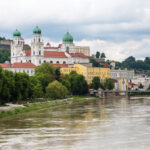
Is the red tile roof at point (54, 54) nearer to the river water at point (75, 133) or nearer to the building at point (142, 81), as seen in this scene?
the building at point (142, 81)

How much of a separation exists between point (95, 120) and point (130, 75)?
446 feet

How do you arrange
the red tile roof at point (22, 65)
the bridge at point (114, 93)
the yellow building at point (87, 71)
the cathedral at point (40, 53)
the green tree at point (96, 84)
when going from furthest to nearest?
1. the cathedral at point (40, 53)
2. the yellow building at point (87, 71)
3. the red tile roof at point (22, 65)
4. the green tree at point (96, 84)
5. the bridge at point (114, 93)

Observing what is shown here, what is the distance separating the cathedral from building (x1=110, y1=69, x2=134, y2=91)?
11.3 meters

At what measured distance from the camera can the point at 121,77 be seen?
179 metres

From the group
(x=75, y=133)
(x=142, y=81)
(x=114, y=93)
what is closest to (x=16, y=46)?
(x=114, y=93)

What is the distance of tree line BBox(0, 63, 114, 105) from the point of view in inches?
2867

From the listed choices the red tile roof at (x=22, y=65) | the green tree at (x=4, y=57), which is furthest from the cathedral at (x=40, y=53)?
the green tree at (x=4, y=57)

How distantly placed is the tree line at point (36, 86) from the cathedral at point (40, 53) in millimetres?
24549

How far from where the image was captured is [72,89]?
408 feet

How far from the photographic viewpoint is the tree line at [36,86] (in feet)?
239

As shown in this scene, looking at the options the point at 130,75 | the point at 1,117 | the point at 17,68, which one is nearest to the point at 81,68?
the point at 17,68

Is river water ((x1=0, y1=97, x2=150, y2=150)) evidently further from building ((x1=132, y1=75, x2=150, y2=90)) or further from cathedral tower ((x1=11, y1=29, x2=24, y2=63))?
building ((x1=132, y1=75, x2=150, y2=90))

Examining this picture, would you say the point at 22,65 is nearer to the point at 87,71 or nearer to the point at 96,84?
the point at 87,71

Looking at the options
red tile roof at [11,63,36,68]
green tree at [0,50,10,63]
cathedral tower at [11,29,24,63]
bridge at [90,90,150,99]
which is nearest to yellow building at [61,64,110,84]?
red tile roof at [11,63,36,68]
